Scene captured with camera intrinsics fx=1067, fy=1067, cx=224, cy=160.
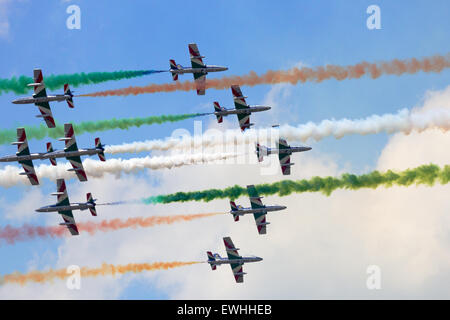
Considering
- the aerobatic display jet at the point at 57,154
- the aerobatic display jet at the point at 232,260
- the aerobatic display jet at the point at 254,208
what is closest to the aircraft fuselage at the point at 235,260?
the aerobatic display jet at the point at 232,260

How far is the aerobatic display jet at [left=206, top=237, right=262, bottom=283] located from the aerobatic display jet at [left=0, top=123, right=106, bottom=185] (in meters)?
20.8

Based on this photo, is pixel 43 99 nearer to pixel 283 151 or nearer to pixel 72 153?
pixel 72 153

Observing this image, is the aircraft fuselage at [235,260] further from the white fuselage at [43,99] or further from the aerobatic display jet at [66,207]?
the white fuselage at [43,99]

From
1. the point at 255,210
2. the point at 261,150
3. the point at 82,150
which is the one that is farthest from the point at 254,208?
the point at 82,150

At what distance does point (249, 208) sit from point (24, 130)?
3034 cm

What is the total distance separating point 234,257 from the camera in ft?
471

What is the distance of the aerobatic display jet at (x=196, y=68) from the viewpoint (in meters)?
134

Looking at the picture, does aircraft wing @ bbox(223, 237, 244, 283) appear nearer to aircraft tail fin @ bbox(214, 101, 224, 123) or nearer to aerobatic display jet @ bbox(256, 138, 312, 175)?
aerobatic display jet @ bbox(256, 138, 312, 175)

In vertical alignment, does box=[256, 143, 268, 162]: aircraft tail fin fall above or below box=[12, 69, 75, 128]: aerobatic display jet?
below

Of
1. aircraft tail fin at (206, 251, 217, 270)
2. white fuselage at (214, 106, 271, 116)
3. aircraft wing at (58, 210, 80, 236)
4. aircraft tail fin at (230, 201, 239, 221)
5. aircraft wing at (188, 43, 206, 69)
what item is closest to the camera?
aircraft wing at (188, 43, 206, 69)

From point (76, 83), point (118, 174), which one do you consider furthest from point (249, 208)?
point (76, 83)

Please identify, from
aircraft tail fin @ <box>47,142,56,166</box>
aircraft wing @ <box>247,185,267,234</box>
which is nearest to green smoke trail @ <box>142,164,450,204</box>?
aircraft wing @ <box>247,185,267,234</box>

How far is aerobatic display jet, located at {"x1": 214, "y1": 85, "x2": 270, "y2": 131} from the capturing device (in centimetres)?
13450

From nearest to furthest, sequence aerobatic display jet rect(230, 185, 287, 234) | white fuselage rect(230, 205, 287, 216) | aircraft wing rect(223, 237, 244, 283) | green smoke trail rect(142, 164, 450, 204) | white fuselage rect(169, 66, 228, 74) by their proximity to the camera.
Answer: green smoke trail rect(142, 164, 450, 204) < white fuselage rect(169, 66, 228, 74) < aerobatic display jet rect(230, 185, 287, 234) < white fuselage rect(230, 205, 287, 216) < aircraft wing rect(223, 237, 244, 283)
